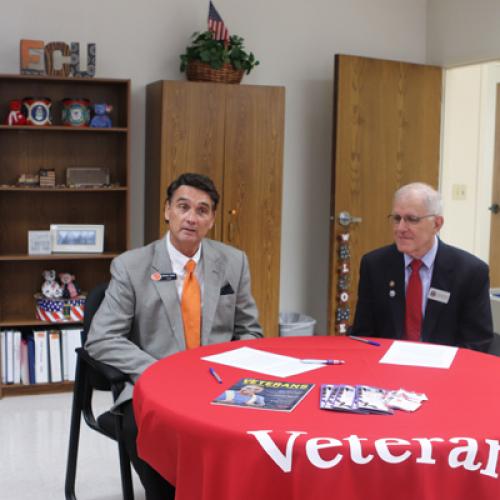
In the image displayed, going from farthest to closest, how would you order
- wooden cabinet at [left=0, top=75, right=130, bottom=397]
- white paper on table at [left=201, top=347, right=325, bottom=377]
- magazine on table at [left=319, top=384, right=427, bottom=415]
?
wooden cabinet at [left=0, top=75, right=130, bottom=397] < white paper on table at [left=201, top=347, right=325, bottom=377] < magazine on table at [left=319, top=384, right=427, bottom=415]

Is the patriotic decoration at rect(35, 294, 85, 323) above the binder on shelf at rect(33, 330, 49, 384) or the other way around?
above

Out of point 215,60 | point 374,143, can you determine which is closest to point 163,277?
point 215,60

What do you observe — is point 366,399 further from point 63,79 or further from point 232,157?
point 63,79

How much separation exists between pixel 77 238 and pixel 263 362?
2.45m

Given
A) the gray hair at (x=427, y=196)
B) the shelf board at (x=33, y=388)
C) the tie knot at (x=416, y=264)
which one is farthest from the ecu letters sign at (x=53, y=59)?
Result: the tie knot at (x=416, y=264)

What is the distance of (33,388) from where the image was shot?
4301 mm

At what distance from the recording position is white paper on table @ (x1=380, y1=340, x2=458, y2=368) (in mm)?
2242

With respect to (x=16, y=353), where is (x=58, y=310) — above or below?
above

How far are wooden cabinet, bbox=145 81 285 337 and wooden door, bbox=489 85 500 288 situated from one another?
1.94 m

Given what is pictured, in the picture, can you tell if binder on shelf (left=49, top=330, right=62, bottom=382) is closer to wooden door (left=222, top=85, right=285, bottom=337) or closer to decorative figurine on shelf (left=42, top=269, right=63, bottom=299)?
decorative figurine on shelf (left=42, top=269, right=63, bottom=299)

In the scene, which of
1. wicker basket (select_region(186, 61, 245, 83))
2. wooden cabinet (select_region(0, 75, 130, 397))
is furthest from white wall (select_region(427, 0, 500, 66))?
wooden cabinet (select_region(0, 75, 130, 397))

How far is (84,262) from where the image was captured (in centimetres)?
462

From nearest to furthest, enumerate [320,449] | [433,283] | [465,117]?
[320,449] < [433,283] < [465,117]

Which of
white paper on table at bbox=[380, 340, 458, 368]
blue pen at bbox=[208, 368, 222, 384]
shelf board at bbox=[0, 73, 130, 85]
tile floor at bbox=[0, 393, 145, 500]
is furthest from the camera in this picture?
shelf board at bbox=[0, 73, 130, 85]
